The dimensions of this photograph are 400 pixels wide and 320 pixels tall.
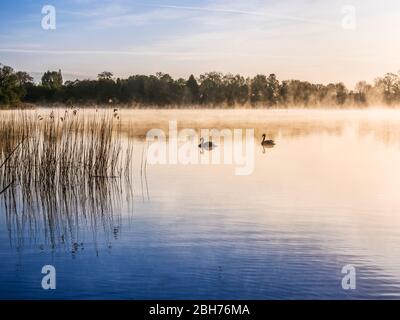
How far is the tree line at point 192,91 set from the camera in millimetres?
15227

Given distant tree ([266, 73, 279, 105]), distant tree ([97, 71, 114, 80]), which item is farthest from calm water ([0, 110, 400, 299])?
distant tree ([266, 73, 279, 105])

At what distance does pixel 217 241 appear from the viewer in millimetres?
6977

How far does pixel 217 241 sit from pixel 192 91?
12.1m

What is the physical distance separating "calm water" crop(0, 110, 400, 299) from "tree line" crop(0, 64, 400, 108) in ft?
13.0

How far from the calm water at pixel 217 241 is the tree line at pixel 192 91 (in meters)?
3.96

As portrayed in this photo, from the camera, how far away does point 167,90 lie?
17266mm

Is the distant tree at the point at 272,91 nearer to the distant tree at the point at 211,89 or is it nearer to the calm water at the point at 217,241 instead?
the distant tree at the point at 211,89

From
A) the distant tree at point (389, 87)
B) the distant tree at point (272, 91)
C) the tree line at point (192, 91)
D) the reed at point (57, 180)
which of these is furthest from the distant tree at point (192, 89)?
the reed at point (57, 180)

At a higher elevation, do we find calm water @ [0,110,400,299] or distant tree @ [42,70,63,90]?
distant tree @ [42,70,63,90]

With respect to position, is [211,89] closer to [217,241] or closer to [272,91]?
[272,91]

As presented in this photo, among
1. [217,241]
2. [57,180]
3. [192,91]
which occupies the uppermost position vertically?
[192,91]

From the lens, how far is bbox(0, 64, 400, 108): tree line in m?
15.2

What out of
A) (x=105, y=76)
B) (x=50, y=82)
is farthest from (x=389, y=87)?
(x=50, y=82)

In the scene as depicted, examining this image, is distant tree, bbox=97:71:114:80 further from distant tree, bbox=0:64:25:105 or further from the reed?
the reed
